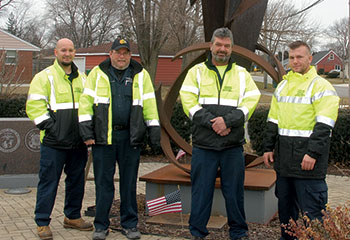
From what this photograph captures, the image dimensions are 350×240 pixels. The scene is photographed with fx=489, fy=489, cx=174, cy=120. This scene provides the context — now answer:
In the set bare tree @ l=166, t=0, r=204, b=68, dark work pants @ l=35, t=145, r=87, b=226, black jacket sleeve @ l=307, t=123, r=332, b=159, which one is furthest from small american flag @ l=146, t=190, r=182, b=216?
bare tree @ l=166, t=0, r=204, b=68

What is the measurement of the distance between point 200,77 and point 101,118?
105 centimetres

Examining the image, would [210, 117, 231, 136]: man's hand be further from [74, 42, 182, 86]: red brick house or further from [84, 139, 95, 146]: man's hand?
[74, 42, 182, 86]: red brick house

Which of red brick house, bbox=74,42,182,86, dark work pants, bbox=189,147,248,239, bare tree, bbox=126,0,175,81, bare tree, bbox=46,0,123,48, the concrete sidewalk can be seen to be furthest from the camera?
bare tree, bbox=46,0,123,48

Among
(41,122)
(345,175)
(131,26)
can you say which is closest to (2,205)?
(41,122)

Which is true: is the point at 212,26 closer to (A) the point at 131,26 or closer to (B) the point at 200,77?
(B) the point at 200,77

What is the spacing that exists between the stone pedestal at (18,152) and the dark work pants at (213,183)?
3673 millimetres

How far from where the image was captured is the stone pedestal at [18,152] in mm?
7473

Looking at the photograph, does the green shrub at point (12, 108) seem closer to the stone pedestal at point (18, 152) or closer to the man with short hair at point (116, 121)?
the stone pedestal at point (18, 152)

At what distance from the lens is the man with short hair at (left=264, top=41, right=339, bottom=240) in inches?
165

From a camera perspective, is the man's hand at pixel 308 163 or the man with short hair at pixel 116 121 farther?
the man with short hair at pixel 116 121

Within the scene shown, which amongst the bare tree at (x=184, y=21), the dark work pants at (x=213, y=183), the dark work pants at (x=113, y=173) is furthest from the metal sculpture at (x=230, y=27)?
the bare tree at (x=184, y=21)

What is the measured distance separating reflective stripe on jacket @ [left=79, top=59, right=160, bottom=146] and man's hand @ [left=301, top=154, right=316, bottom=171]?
1557 millimetres

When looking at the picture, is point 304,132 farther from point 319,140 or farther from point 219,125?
point 219,125

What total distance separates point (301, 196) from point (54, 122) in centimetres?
253
